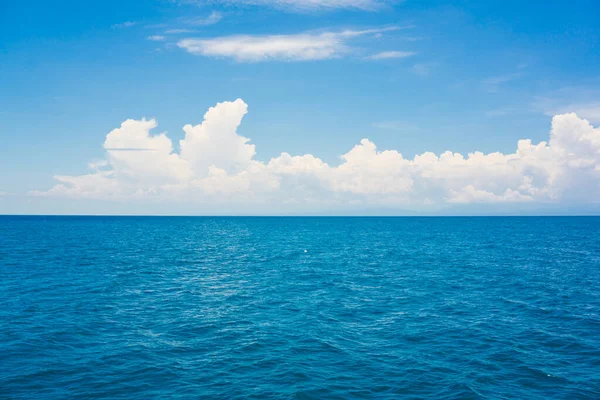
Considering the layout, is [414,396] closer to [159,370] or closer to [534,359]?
[534,359]

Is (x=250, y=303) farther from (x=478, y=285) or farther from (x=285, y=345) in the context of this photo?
(x=478, y=285)

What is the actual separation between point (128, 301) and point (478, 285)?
4737cm

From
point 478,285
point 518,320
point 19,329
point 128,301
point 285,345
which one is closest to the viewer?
point 285,345

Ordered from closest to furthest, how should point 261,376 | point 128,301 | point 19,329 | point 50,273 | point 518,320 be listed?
1. point 261,376
2. point 19,329
3. point 518,320
4. point 128,301
5. point 50,273

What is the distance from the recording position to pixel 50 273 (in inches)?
2293

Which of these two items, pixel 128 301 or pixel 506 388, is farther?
pixel 128 301

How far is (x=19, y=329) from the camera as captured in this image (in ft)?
104

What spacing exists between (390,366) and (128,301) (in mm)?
31531

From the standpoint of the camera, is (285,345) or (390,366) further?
(285,345)

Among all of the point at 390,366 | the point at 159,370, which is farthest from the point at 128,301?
the point at 390,366

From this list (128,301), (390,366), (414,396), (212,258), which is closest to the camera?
(414,396)

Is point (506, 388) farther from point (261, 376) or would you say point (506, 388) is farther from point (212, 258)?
point (212, 258)

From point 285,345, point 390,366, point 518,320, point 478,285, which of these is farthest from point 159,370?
point 478,285

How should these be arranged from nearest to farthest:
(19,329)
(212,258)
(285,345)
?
(285,345), (19,329), (212,258)
